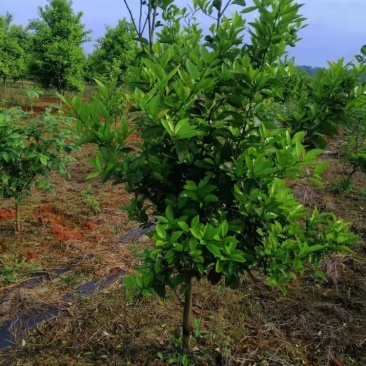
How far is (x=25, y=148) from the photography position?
153 inches

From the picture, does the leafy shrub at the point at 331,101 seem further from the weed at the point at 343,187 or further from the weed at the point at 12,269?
the weed at the point at 343,187

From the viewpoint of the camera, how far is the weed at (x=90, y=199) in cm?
519

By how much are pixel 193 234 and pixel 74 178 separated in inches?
223

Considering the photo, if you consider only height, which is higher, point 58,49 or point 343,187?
point 58,49

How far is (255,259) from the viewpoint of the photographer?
6.00 ft

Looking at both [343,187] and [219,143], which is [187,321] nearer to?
[219,143]

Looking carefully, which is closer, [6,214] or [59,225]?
[59,225]

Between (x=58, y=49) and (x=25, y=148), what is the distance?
1232cm

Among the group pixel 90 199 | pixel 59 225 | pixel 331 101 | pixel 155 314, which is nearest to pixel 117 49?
pixel 90 199

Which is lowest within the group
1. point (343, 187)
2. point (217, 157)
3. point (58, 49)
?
point (343, 187)

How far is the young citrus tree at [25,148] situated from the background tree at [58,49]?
455 inches

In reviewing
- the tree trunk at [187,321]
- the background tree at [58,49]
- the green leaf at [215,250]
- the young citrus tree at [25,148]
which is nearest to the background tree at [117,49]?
the background tree at [58,49]

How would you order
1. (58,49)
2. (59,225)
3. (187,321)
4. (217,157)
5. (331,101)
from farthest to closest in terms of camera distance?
(58,49)
(59,225)
(187,321)
(331,101)
(217,157)

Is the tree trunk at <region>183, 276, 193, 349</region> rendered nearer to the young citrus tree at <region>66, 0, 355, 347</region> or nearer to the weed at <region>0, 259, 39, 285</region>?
the young citrus tree at <region>66, 0, 355, 347</region>
